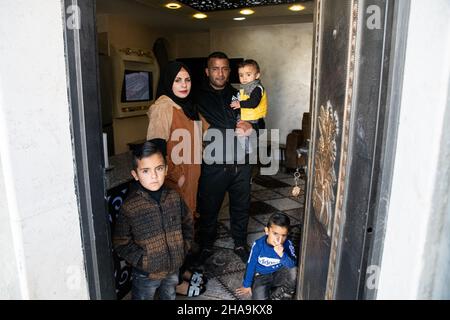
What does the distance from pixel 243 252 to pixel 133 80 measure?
408 centimetres

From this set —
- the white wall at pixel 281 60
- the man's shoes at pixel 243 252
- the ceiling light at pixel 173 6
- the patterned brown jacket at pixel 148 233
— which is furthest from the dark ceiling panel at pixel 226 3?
the patterned brown jacket at pixel 148 233

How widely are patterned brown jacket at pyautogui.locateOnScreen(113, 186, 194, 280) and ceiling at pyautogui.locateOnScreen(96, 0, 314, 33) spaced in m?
3.21

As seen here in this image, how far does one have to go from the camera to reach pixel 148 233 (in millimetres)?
1690

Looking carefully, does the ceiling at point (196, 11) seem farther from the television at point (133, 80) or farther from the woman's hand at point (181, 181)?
the woman's hand at point (181, 181)

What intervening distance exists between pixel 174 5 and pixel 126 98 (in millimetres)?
1877

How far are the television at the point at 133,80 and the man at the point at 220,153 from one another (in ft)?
11.1

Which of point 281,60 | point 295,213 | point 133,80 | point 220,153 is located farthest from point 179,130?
point 281,60

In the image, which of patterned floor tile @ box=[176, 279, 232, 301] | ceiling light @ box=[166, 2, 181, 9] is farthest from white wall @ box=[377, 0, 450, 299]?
ceiling light @ box=[166, 2, 181, 9]

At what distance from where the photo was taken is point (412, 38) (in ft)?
3.37

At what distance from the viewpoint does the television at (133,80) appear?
537cm

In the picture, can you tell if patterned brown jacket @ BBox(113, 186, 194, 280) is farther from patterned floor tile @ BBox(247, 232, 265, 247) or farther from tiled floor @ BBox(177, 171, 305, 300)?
patterned floor tile @ BBox(247, 232, 265, 247)

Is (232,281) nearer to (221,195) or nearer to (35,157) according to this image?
(221,195)

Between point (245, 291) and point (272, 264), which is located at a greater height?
point (272, 264)

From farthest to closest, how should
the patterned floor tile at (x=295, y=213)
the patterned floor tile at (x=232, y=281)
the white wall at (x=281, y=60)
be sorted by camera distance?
the white wall at (x=281, y=60) < the patterned floor tile at (x=295, y=213) < the patterned floor tile at (x=232, y=281)
